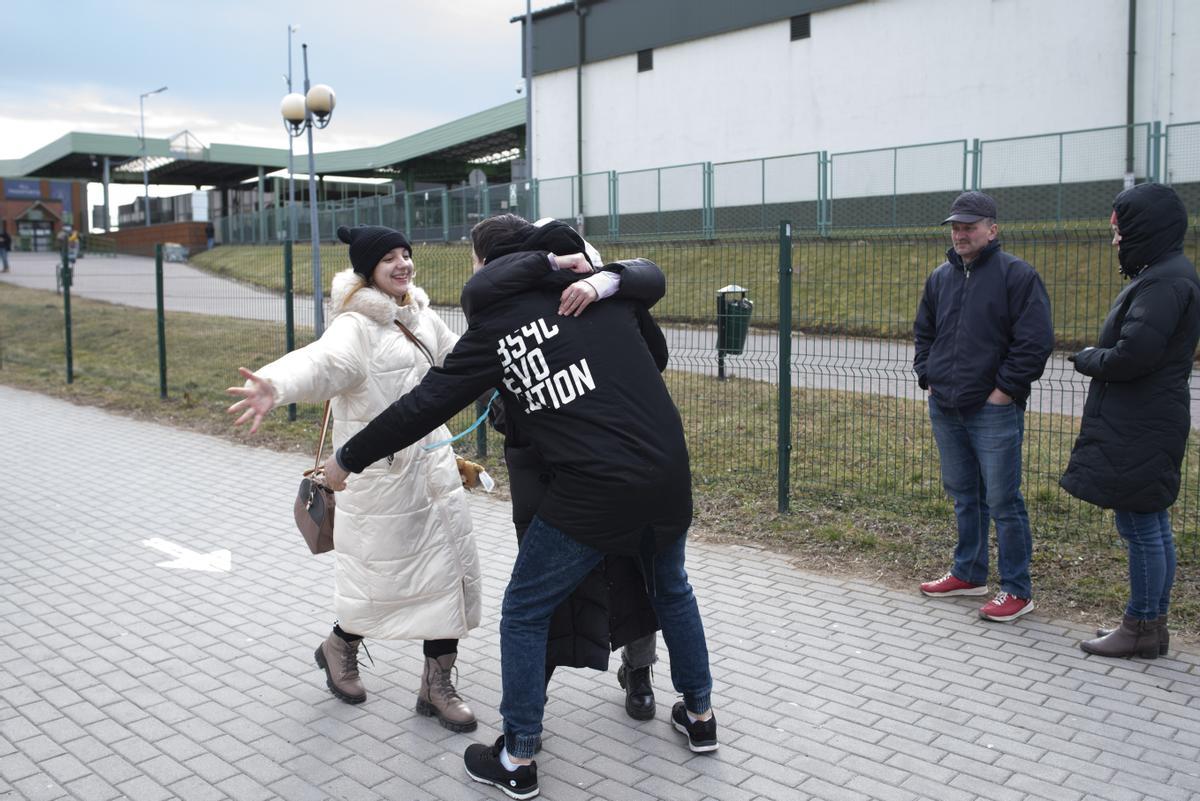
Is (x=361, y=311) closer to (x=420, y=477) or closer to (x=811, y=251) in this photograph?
(x=420, y=477)

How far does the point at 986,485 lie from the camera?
511 centimetres

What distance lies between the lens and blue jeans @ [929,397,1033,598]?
16.4 ft

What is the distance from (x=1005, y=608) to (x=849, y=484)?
87.0 inches

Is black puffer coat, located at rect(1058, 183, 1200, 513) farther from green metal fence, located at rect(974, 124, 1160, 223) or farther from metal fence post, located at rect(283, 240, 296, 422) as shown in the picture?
green metal fence, located at rect(974, 124, 1160, 223)

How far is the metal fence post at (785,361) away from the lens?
6.66 metres

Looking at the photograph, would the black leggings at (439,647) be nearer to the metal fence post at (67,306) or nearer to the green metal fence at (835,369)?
the green metal fence at (835,369)

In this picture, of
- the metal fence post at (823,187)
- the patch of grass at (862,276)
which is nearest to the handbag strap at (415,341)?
the patch of grass at (862,276)

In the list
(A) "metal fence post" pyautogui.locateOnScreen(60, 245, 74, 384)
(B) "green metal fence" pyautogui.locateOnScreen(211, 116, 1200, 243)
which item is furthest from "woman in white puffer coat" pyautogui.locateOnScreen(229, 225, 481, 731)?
(B) "green metal fence" pyautogui.locateOnScreen(211, 116, 1200, 243)

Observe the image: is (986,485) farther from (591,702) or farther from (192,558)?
(192,558)

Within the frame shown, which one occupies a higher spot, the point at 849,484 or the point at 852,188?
the point at 852,188

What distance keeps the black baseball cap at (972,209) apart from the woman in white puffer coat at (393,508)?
2.58 meters

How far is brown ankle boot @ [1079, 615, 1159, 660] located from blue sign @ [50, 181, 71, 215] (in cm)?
7589

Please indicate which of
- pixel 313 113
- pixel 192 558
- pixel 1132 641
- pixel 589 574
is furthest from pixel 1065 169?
pixel 589 574

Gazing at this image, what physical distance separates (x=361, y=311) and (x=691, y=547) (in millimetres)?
3192
